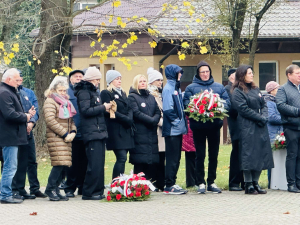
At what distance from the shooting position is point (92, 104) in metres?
9.96

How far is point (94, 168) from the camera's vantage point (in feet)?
32.8

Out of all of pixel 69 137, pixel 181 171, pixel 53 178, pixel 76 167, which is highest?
pixel 69 137

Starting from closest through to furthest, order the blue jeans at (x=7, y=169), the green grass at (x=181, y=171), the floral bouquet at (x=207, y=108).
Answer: the blue jeans at (x=7, y=169) < the floral bouquet at (x=207, y=108) < the green grass at (x=181, y=171)

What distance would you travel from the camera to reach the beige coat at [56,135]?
32.3 feet

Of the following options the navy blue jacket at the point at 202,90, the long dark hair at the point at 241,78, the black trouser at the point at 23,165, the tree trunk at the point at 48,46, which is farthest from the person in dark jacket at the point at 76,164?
the tree trunk at the point at 48,46

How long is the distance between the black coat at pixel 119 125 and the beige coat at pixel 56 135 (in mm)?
756

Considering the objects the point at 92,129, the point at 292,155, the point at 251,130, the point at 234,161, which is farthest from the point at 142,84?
the point at 292,155

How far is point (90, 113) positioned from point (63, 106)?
47 cm

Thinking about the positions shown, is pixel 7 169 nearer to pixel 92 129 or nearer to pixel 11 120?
pixel 11 120

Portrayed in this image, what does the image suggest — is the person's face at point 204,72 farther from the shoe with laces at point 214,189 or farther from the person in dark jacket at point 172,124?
the shoe with laces at point 214,189

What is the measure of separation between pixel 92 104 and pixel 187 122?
5.83 feet

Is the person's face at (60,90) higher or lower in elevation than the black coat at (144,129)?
higher

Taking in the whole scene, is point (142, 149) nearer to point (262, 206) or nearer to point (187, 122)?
point (187, 122)

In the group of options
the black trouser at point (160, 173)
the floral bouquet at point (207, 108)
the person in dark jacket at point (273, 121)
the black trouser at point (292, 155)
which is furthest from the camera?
the person in dark jacket at point (273, 121)
